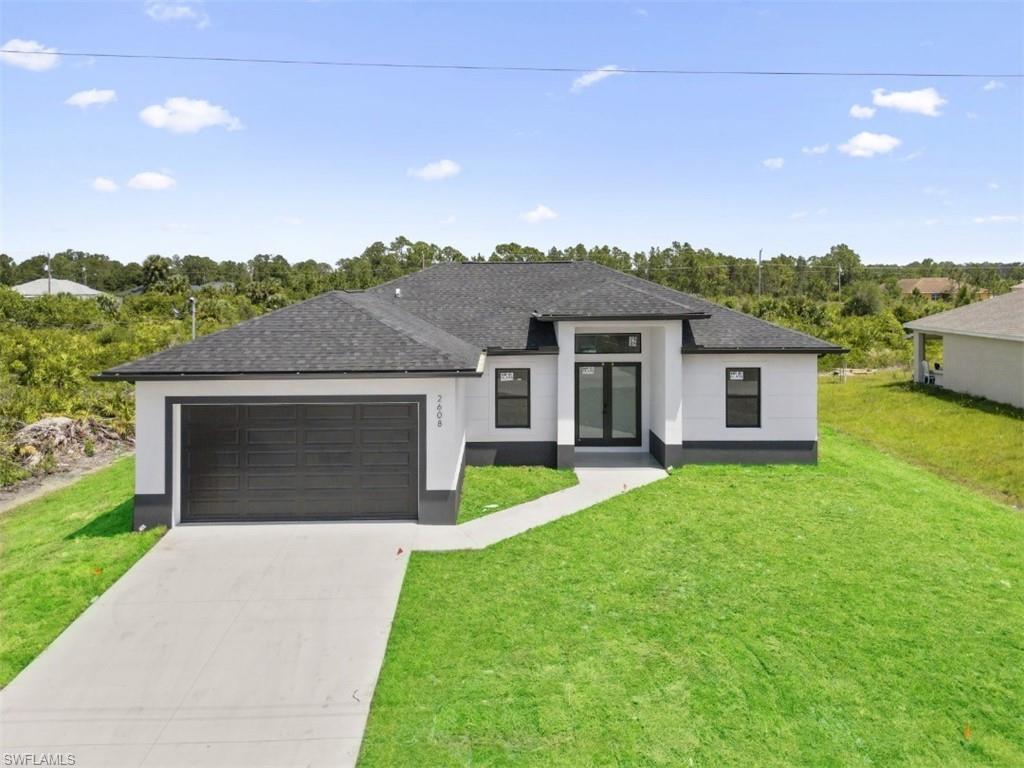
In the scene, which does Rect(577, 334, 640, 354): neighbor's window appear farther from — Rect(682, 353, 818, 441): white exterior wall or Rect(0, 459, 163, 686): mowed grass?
Rect(0, 459, 163, 686): mowed grass

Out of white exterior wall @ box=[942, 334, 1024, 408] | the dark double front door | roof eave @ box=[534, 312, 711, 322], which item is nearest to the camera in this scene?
roof eave @ box=[534, 312, 711, 322]

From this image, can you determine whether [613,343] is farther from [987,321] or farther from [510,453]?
[987,321]

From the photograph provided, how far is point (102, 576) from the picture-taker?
799 centimetres

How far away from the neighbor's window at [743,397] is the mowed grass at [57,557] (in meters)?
11.9

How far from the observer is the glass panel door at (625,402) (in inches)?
604

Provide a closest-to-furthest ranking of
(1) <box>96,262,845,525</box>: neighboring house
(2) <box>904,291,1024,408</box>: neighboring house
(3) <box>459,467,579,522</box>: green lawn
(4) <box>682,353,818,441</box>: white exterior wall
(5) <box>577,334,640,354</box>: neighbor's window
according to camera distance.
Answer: (1) <box>96,262,845,525</box>: neighboring house
(3) <box>459,467,579,522</box>: green lawn
(4) <box>682,353,818,441</box>: white exterior wall
(5) <box>577,334,640,354</box>: neighbor's window
(2) <box>904,291,1024,408</box>: neighboring house

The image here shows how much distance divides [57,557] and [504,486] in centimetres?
744

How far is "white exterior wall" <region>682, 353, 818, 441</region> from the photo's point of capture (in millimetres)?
14125

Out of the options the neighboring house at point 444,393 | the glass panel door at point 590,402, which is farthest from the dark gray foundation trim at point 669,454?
the glass panel door at point 590,402

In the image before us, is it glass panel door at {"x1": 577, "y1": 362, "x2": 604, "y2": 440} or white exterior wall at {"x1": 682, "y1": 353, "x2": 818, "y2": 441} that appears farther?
glass panel door at {"x1": 577, "y1": 362, "x2": 604, "y2": 440}

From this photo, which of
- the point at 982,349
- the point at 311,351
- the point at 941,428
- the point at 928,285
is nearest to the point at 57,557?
the point at 311,351

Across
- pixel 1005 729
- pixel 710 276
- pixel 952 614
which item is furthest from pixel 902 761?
pixel 710 276

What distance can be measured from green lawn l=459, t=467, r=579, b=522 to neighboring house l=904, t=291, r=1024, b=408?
17.8 metres

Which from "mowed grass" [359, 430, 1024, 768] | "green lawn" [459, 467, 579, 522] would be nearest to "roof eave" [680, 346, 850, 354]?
"green lawn" [459, 467, 579, 522]
